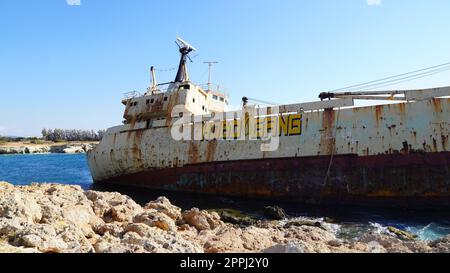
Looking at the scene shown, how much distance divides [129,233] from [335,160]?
10567 mm

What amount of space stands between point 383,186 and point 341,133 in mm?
2787

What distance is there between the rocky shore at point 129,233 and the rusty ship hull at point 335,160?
167 inches

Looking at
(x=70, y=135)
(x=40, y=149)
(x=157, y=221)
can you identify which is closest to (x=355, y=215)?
(x=157, y=221)

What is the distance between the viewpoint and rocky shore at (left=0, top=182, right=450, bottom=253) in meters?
5.11

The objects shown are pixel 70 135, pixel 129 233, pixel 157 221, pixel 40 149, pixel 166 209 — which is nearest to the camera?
pixel 129 233

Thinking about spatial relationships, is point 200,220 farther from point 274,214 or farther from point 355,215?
point 355,215

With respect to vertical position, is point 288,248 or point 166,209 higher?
point 288,248

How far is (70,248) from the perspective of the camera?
4.98 metres

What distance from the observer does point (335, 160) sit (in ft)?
47.6

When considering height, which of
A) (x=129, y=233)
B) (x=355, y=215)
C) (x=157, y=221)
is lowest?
(x=355, y=215)

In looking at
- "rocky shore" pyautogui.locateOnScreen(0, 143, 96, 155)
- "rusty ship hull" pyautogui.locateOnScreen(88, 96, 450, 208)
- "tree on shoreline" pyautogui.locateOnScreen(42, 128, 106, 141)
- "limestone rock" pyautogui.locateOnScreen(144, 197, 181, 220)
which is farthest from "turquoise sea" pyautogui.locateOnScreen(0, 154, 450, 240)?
"tree on shoreline" pyautogui.locateOnScreen(42, 128, 106, 141)
